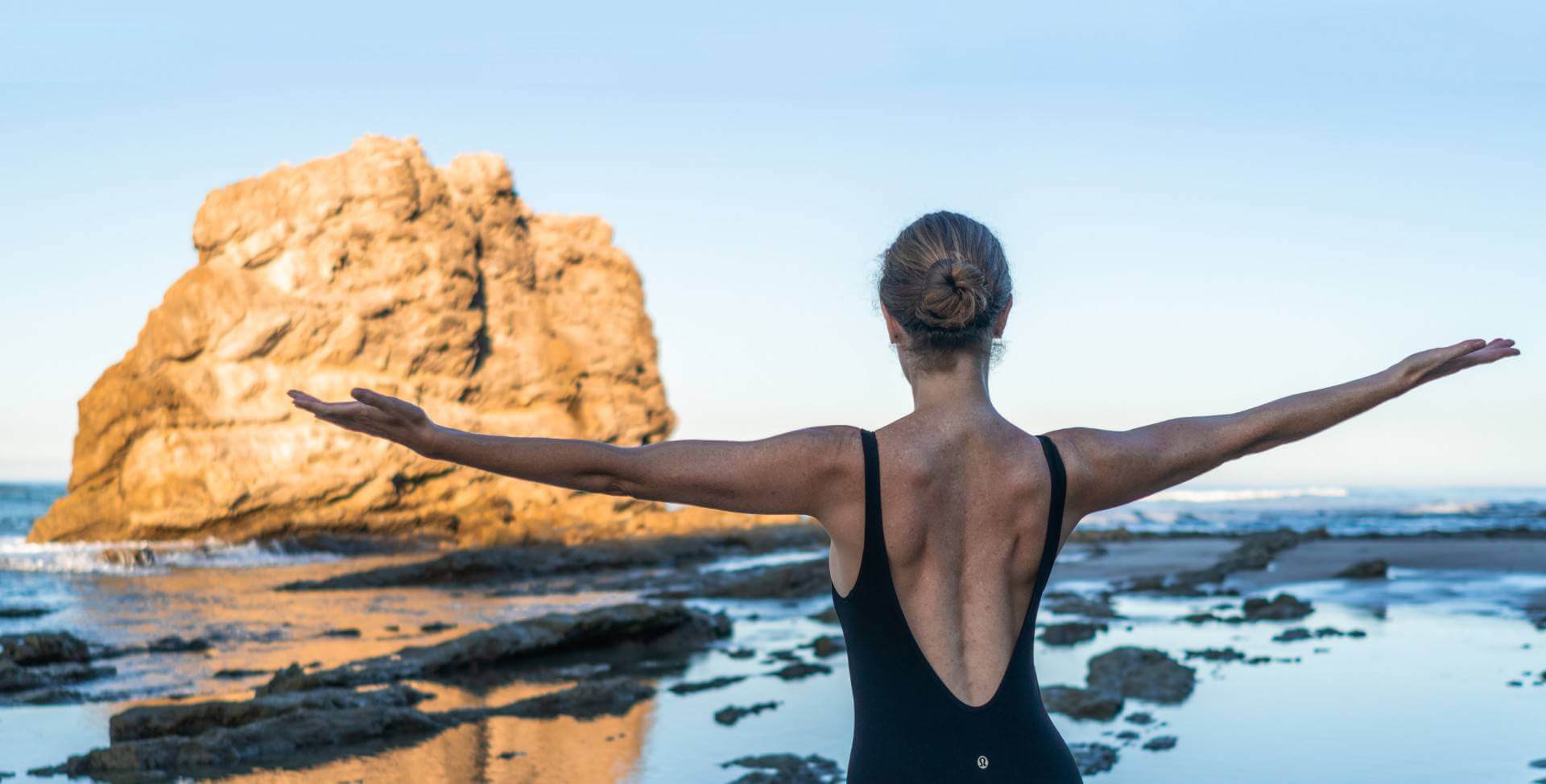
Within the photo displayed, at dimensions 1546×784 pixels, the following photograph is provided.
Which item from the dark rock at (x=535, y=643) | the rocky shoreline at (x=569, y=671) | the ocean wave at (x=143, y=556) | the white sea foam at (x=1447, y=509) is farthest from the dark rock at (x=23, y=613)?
the white sea foam at (x=1447, y=509)

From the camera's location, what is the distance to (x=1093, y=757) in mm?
6422

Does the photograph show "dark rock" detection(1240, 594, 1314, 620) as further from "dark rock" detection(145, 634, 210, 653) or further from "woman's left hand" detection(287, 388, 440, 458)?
"woman's left hand" detection(287, 388, 440, 458)

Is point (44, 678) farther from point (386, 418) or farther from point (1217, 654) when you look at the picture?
point (386, 418)

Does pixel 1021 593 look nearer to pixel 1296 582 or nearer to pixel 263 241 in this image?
pixel 1296 582

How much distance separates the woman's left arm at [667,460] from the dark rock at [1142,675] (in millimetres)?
6707

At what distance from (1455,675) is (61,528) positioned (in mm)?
35237

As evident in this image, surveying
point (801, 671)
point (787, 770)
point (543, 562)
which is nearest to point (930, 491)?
point (787, 770)

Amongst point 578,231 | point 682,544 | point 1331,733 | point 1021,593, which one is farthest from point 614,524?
point 1021,593

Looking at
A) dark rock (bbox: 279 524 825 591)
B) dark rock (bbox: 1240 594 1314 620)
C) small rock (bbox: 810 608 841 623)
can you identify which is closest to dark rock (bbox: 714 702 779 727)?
small rock (bbox: 810 608 841 623)

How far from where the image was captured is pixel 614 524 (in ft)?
127

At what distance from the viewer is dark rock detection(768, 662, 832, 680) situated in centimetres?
954

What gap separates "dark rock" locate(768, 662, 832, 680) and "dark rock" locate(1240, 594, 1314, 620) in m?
5.10

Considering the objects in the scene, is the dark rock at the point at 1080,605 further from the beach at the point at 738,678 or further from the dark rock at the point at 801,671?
the dark rock at the point at 801,671

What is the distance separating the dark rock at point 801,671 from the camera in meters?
9.54
